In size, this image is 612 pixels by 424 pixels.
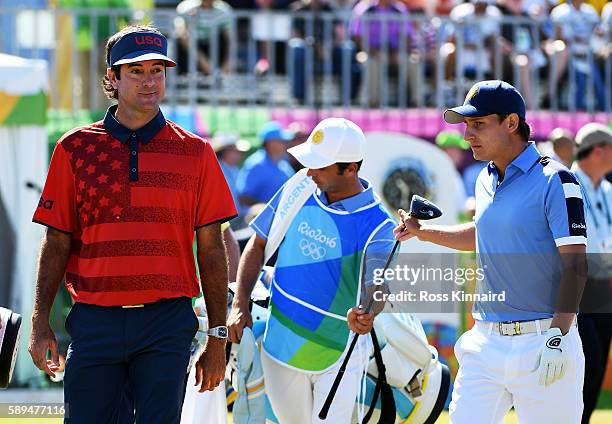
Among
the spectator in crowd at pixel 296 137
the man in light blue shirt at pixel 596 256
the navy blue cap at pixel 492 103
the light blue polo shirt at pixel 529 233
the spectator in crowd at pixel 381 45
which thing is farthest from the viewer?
the spectator in crowd at pixel 381 45

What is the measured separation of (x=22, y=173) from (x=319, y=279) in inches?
190

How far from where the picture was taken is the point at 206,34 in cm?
1317

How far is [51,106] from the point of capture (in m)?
12.5

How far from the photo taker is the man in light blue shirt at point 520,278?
5.51 metres

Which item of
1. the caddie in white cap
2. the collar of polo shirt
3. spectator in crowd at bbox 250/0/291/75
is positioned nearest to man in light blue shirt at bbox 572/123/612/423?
the caddie in white cap

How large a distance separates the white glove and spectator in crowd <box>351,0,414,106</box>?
26.2ft

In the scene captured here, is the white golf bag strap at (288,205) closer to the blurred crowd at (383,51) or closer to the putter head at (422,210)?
the putter head at (422,210)

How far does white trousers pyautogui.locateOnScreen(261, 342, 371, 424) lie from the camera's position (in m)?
6.38

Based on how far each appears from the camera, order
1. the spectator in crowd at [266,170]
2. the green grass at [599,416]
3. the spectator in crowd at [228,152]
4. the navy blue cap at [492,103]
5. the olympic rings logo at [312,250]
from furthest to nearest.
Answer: the spectator in crowd at [228,152]
the spectator in crowd at [266,170]
the green grass at [599,416]
the olympic rings logo at [312,250]
the navy blue cap at [492,103]

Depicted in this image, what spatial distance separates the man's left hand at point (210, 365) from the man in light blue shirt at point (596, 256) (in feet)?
10.9

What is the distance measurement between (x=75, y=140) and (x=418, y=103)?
815cm

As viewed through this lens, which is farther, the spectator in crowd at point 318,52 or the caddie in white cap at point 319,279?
the spectator in crowd at point 318,52

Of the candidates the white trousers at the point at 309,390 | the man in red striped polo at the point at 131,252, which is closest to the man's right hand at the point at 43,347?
the man in red striped polo at the point at 131,252

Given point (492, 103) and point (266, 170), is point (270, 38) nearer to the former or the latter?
point (266, 170)
